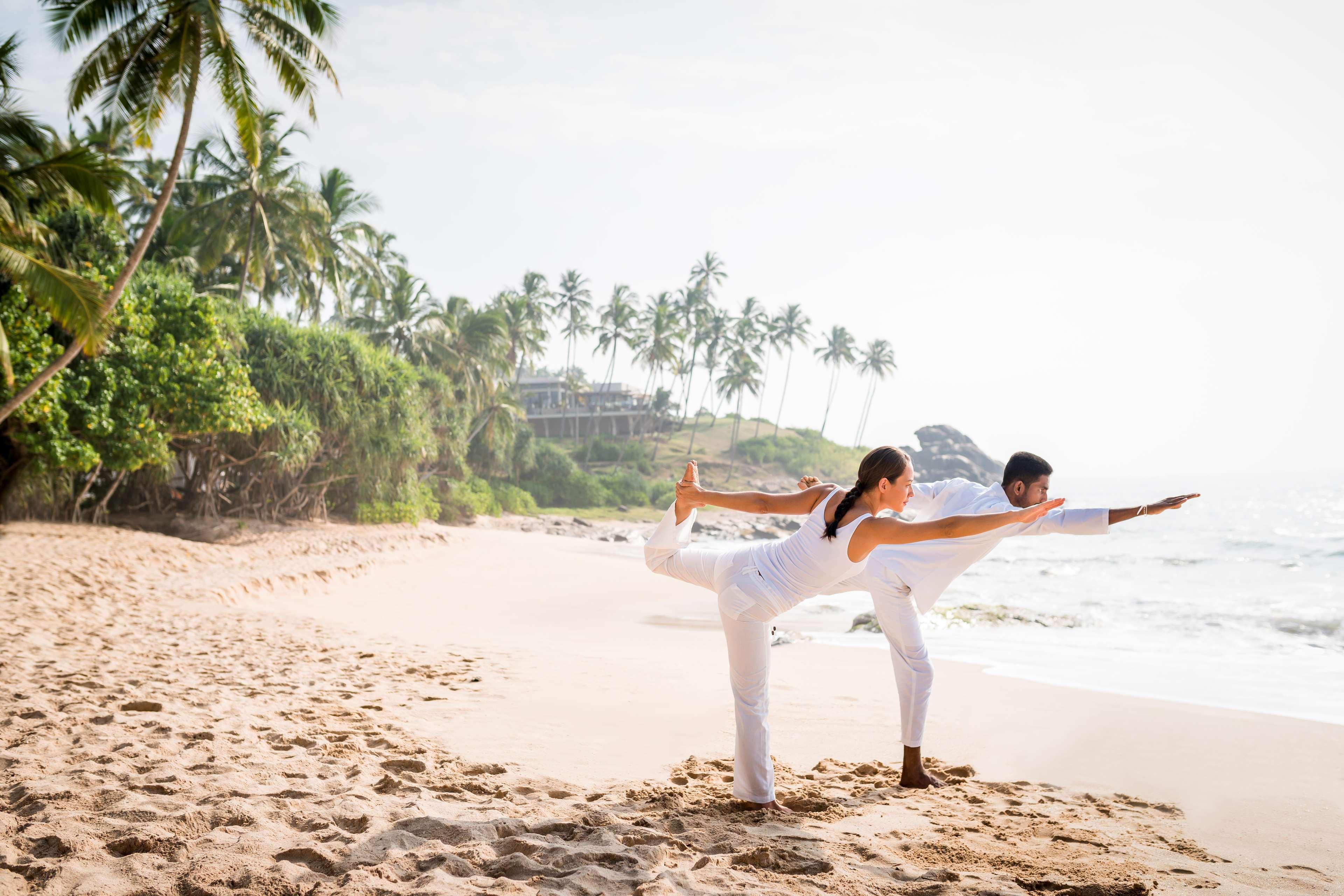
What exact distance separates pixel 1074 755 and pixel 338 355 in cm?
2057

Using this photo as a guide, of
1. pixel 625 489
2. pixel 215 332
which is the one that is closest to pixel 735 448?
pixel 625 489

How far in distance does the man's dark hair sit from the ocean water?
3480 mm

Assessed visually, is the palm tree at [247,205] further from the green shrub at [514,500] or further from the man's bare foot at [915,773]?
the man's bare foot at [915,773]

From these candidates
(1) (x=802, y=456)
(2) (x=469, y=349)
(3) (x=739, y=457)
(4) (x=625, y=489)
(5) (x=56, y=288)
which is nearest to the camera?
(5) (x=56, y=288)

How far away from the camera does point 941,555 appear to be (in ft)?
13.4

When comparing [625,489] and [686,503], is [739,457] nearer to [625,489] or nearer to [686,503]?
[625,489]

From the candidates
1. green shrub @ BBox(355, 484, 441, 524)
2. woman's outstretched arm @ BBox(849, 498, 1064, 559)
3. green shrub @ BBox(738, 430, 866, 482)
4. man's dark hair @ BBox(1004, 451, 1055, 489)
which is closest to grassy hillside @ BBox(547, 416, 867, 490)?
green shrub @ BBox(738, 430, 866, 482)

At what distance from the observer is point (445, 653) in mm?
7387

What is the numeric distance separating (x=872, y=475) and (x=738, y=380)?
201 ft

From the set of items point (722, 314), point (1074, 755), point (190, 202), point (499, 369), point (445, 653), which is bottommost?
point (445, 653)

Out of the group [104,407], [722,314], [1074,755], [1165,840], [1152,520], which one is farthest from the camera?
[722,314]

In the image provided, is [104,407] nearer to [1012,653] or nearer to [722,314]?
[1012,653]

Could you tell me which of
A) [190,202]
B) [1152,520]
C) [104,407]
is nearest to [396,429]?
[104,407]

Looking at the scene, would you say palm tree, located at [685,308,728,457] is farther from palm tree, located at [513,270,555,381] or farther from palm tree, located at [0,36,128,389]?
palm tree, located at [0,36,128,389]
